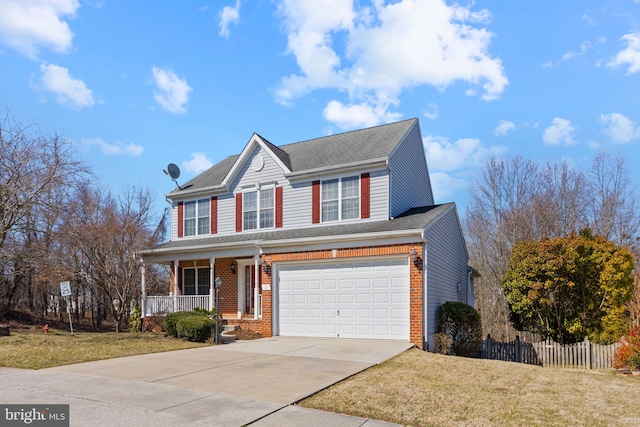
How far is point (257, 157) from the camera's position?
755 inches

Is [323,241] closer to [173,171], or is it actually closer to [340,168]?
[340,168]

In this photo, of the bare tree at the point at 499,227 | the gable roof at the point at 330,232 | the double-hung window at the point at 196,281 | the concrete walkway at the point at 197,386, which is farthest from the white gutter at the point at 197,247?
the bare tree at the point at 499,227

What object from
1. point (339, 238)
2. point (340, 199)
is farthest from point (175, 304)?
point (339, 238)

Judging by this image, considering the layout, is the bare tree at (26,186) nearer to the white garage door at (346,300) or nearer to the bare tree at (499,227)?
the white garage door at (346,300)

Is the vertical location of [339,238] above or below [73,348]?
above

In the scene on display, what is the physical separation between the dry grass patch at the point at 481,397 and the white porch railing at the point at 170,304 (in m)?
10.5

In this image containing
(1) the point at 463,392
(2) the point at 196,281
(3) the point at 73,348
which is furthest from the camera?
(2) the point at 196,281

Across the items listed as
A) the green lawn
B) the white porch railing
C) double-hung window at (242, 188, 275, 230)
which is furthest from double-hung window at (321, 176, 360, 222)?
the green lawn

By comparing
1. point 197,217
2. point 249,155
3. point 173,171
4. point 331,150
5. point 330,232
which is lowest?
point 330,232

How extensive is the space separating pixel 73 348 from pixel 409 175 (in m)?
12.9

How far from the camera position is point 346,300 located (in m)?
14.7

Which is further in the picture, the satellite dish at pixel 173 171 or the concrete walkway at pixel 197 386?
the satellite dish at pixel 173 171

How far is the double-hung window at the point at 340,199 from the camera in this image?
16.7 metres

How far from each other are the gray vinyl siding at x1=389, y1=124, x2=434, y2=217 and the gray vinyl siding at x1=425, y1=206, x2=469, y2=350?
170 centimetres
